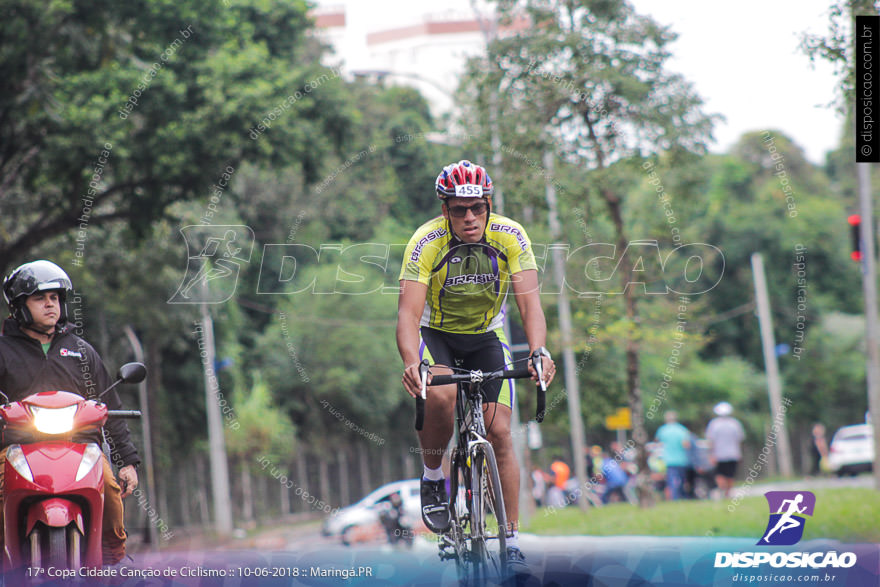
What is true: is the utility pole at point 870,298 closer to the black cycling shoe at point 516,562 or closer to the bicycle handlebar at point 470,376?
the bicycle handlebar at point 470,376

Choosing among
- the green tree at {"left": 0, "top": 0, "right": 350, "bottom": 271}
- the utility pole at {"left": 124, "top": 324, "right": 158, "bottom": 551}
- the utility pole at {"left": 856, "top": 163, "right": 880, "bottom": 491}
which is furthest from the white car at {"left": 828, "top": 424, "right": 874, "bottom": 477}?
the green tree at {"left": 0, "top": 0, "right": 350, "bottom": 271}

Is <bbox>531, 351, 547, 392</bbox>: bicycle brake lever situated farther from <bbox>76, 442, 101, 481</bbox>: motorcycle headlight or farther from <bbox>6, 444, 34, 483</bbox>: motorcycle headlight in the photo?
<bbox>6, 444, 34, 483</bbox>: motorcycle headlight

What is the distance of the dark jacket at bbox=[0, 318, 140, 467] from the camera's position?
5.77 m

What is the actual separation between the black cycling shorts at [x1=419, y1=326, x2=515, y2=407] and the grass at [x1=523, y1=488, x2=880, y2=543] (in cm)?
327

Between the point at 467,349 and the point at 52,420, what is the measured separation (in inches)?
93.8

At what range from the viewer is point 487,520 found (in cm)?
585

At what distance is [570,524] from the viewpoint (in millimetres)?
14375

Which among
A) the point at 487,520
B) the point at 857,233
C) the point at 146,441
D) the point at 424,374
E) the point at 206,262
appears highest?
the point at 206,262

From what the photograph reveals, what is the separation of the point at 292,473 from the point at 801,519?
33.6 metres

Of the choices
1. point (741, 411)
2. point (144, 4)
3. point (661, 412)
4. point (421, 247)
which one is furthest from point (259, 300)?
point (421, 247)

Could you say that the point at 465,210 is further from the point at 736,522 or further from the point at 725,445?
the point at 725,445

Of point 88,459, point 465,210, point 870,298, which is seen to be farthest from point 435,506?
point 870,298

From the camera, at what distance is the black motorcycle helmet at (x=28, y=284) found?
580cm

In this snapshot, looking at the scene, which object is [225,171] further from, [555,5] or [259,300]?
[259,300]
